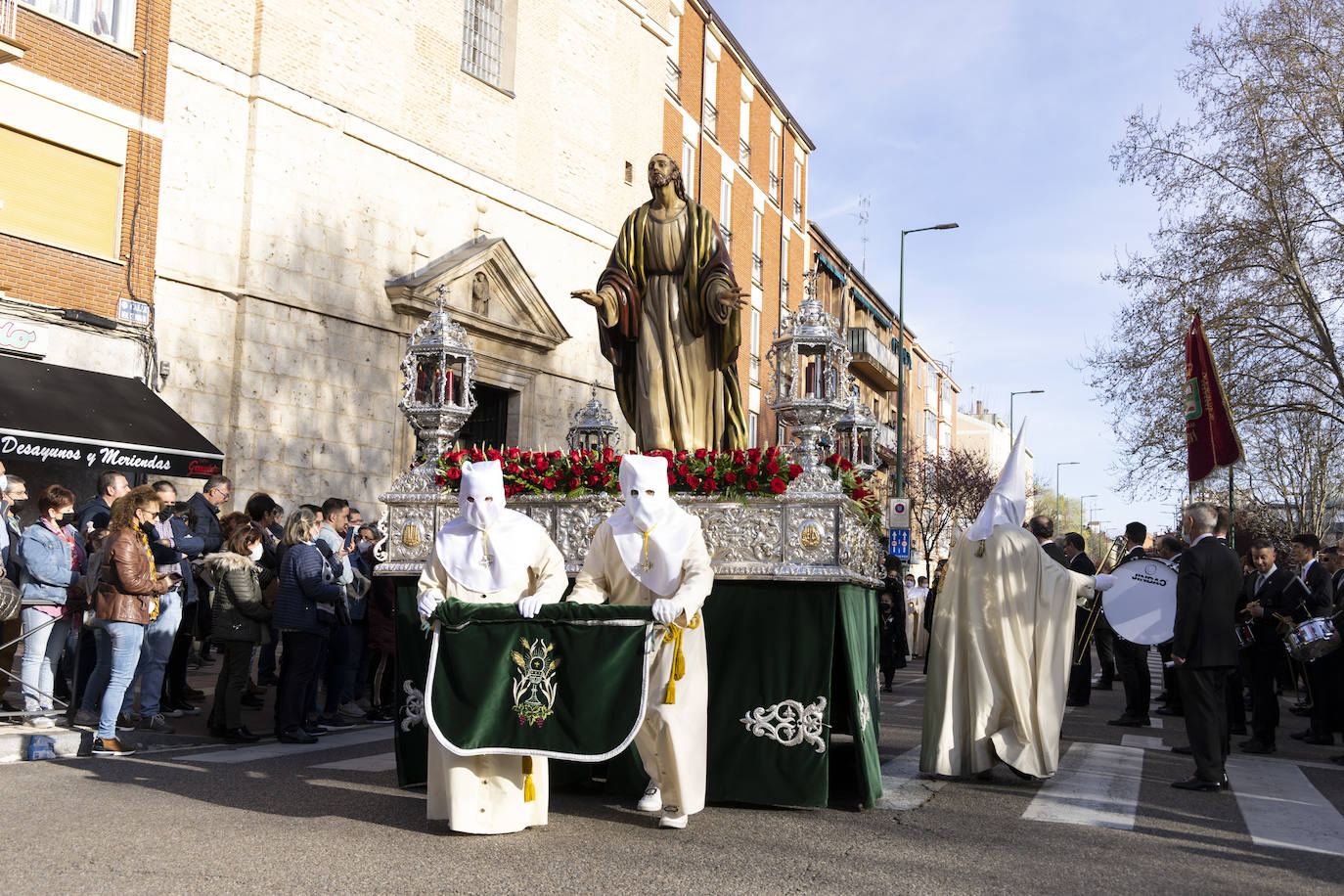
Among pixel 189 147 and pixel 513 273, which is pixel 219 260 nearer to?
pixel 189 147

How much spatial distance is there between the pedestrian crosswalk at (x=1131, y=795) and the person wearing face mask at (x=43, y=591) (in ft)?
21.4

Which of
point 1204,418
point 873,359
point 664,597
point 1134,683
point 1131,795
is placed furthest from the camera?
point 873,359

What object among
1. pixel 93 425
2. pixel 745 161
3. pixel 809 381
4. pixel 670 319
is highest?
pixel 745 161

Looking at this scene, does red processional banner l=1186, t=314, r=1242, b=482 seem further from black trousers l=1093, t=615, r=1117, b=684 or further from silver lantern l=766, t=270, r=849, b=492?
silver lantern l=766, t=270, r=849, b=492

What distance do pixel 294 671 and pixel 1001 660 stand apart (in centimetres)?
563

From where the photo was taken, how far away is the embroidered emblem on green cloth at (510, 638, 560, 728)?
649 cm

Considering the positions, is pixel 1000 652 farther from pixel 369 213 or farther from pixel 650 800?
pixel 369 213

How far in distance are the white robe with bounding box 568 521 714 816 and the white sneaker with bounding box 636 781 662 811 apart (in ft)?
1.27

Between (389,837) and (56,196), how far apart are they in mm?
12985

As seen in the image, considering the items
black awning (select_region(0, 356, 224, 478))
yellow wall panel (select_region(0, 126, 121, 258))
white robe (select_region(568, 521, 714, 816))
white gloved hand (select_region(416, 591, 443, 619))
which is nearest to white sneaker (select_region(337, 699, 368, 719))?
black awning (select_region(0, 356, 224, 478))

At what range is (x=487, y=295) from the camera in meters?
21.6

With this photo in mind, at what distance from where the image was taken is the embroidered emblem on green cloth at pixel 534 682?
21.3ft

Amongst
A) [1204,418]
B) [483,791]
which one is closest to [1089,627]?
[1204,418]

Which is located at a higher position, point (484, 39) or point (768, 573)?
point (484, 39)
